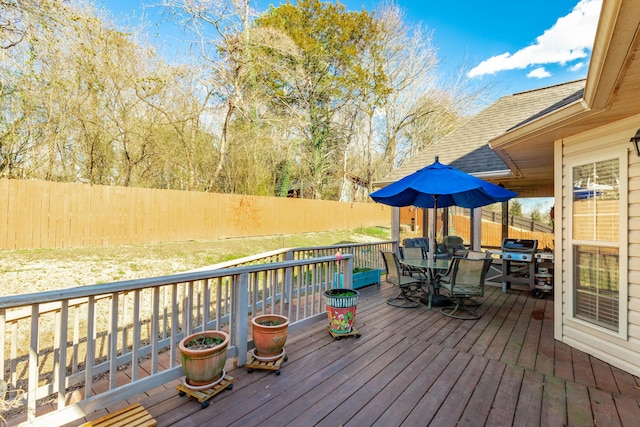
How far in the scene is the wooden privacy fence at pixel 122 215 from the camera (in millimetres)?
7191

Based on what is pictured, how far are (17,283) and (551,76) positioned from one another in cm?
2263

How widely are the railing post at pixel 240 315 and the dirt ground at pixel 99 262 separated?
14.9 feet

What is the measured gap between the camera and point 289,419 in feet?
6.44

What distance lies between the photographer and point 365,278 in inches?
228

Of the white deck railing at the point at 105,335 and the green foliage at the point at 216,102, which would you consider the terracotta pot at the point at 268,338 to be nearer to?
the white deck railing at the point at 105,335

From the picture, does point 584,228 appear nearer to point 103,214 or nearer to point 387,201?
point 387,201

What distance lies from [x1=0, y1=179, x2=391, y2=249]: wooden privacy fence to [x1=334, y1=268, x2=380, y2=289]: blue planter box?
709cm

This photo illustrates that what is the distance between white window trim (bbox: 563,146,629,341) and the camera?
9.18 feet

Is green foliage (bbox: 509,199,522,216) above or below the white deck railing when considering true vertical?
above

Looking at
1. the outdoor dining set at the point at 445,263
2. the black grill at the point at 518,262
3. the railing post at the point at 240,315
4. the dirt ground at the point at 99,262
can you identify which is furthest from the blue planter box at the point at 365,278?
the dirt ground at the point at 99,262

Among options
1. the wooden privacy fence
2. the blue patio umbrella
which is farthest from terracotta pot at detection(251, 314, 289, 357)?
the wooden privacy fence

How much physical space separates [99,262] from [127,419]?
20.7ft

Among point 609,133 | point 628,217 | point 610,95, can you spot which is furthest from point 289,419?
point 609,133

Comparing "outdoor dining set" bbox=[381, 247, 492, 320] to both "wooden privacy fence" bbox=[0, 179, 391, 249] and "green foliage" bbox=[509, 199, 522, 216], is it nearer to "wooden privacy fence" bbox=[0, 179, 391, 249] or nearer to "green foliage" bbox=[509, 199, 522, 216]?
"wooden privacy fence" bbox=[0, 179, 391, 249]
